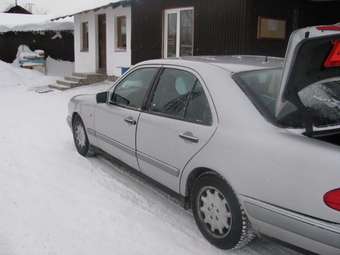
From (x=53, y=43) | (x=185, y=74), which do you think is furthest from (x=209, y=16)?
(x=53, y=43)

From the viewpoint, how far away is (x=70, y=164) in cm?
582

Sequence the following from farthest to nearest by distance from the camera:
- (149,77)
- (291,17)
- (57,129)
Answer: (291,17)
(57,129)
(149,77)

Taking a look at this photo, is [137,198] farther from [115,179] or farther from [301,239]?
[301,239]

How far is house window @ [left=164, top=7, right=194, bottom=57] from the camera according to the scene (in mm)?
12586

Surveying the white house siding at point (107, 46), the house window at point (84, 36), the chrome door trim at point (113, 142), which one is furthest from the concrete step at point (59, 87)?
the chrome door trim at point (113, 142)

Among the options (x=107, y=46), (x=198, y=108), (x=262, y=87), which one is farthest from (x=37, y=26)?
(x=262, y=87)

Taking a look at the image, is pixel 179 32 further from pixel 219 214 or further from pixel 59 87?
pixel 219 214

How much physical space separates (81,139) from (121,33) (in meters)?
10.9

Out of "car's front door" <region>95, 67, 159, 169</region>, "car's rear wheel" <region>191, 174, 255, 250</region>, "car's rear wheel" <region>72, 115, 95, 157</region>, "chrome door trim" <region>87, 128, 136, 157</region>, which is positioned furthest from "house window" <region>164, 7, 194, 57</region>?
"car's rear wheel" <region>191, 174, 255, 250</region>

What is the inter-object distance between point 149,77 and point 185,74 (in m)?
0.65

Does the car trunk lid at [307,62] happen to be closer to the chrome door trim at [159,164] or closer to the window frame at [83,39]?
the chrome door trim at [159,164]

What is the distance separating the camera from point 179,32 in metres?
13.0

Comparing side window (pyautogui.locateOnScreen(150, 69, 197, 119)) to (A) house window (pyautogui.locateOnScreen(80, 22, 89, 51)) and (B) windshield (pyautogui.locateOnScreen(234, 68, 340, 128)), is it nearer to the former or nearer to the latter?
(B) windshield (pyautogui.locateOnScreen(234, 68, 340, 128))

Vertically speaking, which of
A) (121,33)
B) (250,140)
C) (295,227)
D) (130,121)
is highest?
(121,33)
